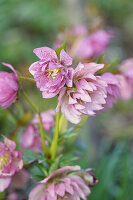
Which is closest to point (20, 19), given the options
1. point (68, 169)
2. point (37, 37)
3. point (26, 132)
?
point (37, 37)

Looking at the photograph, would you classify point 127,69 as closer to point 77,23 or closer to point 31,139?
point 31,139

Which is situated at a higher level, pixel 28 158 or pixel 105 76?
pixel 105 76

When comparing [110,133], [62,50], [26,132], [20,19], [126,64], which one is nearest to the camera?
[62,50]

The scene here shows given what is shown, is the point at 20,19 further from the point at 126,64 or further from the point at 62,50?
the point at 62,50

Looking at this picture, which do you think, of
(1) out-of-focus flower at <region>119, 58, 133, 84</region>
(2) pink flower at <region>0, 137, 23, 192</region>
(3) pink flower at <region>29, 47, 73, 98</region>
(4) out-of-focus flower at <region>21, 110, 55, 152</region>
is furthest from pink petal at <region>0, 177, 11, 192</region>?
(1) out-of-focus flower at <region>119, 58, 133, 84</region>

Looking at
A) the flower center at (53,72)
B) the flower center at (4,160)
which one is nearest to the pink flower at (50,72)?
the flower center at (53,72)

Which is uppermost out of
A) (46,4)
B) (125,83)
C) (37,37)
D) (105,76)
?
(105,76)

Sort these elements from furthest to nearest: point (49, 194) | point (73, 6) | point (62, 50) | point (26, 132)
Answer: point (73, 6)
point (26, 132)
point (49, 194)
point (62, 50)
